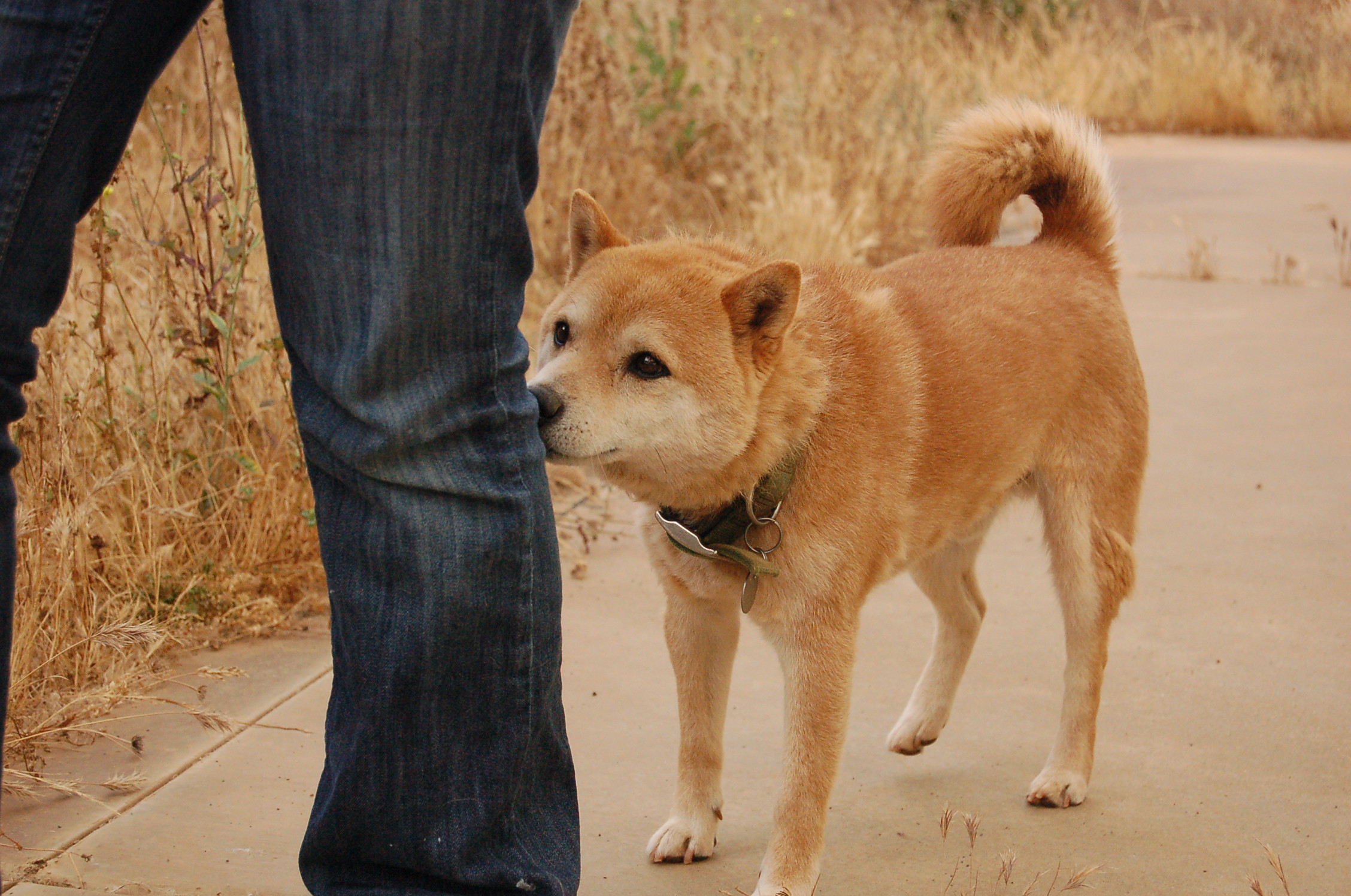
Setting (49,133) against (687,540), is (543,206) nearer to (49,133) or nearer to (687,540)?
(687,540)

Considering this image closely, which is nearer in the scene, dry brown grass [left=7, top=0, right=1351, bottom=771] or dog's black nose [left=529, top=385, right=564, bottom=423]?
dog's black nose [left=529, top=385, right=564, bottom=423]

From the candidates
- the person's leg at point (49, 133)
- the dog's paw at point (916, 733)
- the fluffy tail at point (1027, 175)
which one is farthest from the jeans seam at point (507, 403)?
the fluffy tail at point (1027, 175)

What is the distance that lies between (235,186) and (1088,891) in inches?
106

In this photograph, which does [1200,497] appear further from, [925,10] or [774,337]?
[925,10]

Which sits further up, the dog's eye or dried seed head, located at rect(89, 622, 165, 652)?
the dog's eye

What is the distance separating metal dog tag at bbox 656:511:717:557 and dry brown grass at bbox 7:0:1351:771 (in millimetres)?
1000

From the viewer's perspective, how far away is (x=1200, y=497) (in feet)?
14.4

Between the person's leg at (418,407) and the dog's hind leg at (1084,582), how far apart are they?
4.61 feet

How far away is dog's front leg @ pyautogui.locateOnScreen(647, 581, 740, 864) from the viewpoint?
7.98 feet

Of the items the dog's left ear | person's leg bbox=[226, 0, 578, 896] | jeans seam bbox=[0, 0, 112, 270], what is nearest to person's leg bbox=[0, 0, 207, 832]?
jeans seam bbox=[0, 0, 112, 270]

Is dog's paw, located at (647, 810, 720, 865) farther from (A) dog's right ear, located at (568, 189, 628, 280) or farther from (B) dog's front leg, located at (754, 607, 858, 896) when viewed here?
(A) dog's right ear, located at (568, 189, 628, 280)

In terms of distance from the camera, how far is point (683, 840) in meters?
2.42

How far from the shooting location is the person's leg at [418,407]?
4.91 feet

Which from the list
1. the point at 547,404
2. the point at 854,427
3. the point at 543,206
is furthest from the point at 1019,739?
the point at 543,206
